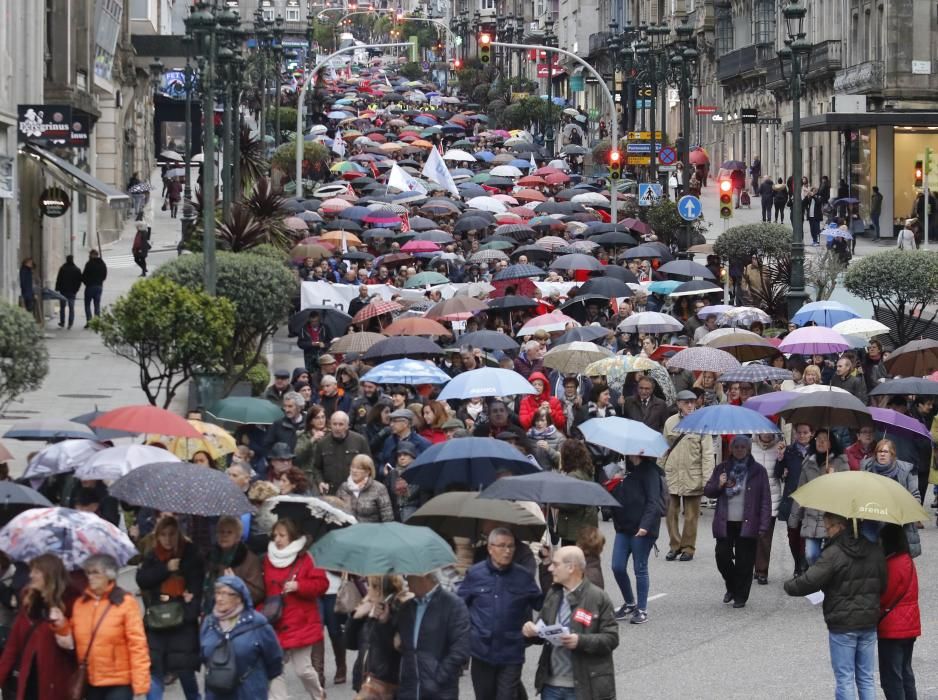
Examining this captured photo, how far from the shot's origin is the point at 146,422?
14859 mm

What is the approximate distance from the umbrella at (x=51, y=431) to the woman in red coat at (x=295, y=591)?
12.8ft

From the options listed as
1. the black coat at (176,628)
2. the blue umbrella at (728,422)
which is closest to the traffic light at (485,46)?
the blue umbrella at (728,422)

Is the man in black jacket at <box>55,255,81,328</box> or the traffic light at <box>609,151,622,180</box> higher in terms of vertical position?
the traffic light at <box>609,151,622,180</box>

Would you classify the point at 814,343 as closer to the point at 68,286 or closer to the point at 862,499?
the point at 862,499

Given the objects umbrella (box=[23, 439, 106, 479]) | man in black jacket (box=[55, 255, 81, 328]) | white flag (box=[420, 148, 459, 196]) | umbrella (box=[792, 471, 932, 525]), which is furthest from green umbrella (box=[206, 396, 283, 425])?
white flag (box=[420, 148, 459, 196])

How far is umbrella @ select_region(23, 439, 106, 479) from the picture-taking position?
45.0ft

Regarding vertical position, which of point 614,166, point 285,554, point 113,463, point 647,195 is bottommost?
point 285,554

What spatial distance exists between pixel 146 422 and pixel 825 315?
12240 millimetres

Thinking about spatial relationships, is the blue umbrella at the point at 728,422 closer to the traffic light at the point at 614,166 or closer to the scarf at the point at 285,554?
the scarf at the point at 285,554

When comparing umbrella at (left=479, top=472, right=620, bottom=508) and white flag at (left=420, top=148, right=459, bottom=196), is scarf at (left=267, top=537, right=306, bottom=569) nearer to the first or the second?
umbrella at (left=479, top=472, right=620, bottom=508)

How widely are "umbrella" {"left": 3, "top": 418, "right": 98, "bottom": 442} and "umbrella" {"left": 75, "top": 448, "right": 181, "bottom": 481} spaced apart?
74.6 inches

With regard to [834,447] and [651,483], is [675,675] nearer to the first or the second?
[651,483]

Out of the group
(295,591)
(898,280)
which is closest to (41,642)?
(295,591)

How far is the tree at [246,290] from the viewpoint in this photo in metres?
24.1
